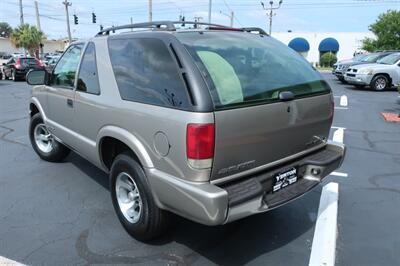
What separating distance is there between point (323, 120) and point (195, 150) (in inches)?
64.4

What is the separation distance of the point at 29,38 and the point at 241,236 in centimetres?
5885

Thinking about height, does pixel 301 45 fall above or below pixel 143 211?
above

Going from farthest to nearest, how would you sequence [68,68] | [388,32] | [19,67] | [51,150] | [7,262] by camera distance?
[388,32] → [19,67] → [51,150] → [68,68] → [7,262]

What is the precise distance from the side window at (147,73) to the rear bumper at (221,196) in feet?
1.97

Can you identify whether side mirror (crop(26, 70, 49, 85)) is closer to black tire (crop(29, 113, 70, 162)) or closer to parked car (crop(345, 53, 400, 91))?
black tire (crop(29, 113, 70, 162))

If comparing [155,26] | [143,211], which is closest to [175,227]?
[143,211]

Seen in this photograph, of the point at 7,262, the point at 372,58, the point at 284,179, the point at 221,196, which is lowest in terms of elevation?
the point at 7,262

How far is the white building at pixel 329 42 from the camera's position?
163 ft

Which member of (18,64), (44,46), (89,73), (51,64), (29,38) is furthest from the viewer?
(44,46)

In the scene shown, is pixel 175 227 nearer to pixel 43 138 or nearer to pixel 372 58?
pixel 43 138

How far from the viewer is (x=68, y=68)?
14.8 feet

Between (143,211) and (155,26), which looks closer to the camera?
(143,211)

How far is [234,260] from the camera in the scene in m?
3.09

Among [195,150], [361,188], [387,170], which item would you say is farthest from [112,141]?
[387,170]
